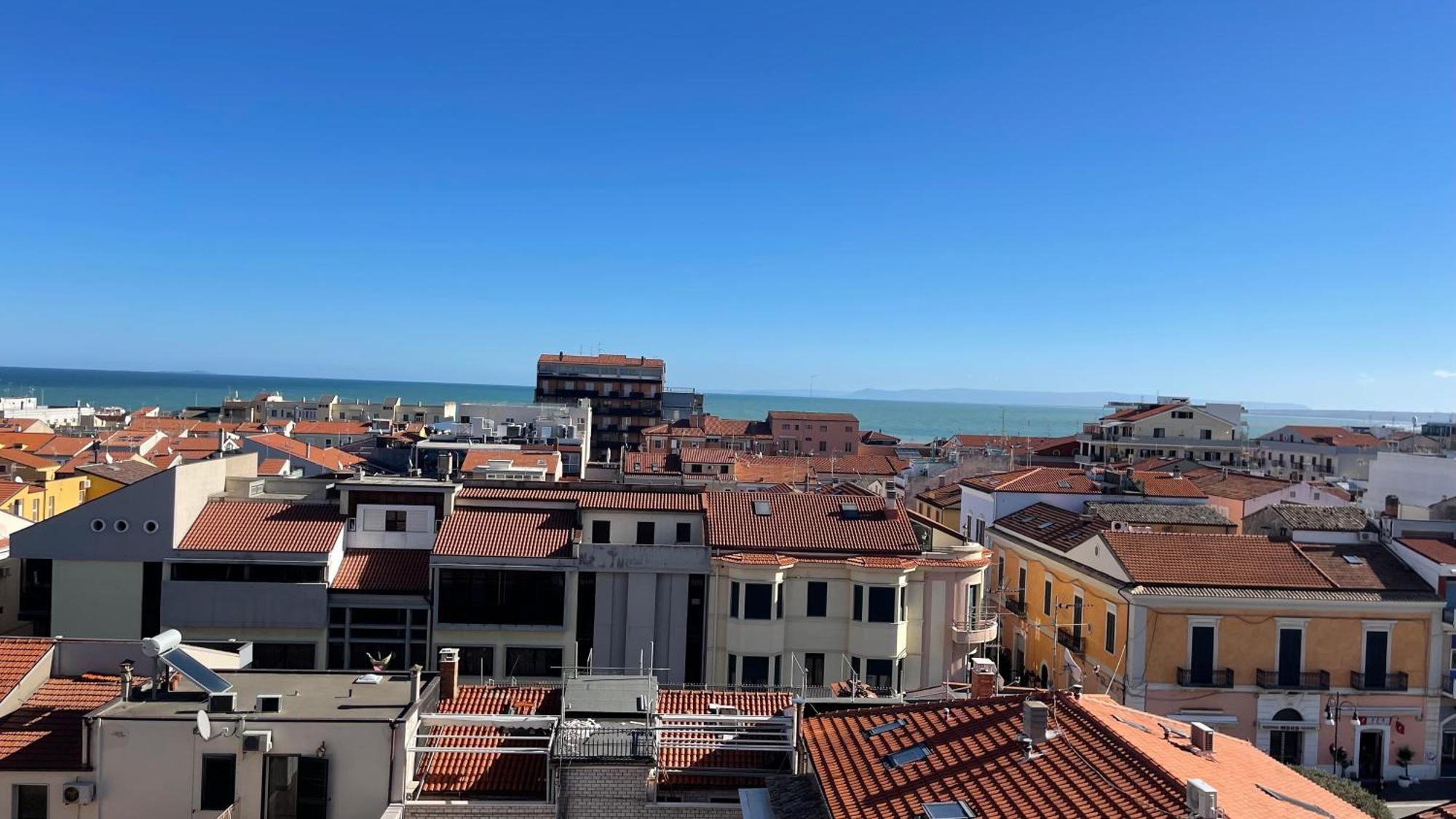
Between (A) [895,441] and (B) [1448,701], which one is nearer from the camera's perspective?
(B) [1448,701]

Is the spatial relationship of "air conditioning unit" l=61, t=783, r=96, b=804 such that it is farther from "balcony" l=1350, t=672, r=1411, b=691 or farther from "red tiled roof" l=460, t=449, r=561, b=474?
"balcony" l=1350, t=672, r=1411, b=691

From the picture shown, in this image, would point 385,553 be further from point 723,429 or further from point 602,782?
point 723,429

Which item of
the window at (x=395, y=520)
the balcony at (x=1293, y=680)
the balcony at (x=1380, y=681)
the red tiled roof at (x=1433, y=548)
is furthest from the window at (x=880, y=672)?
the red tiled roof at (x=1433, y=548)

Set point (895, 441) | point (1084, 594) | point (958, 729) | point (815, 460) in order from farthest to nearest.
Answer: point (895, 441) → point (815, 460) → point (1084, 594) → point (958, 729)

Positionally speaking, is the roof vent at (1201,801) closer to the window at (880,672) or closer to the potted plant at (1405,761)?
the window at (880,672)

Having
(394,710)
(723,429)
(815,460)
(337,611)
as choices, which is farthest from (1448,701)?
(723,429)

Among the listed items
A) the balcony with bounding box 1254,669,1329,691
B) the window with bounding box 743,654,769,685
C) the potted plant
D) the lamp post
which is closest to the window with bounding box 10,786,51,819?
the window with bounding box 743,654,769,685
